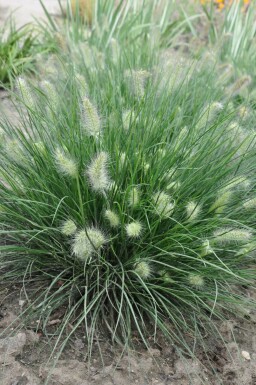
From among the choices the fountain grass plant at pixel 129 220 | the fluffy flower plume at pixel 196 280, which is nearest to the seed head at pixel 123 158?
the fountain grass plant at pixel 129 220

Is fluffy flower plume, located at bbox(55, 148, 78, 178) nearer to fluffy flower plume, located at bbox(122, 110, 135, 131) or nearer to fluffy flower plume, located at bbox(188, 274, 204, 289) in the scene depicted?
fluffy flower plume, located at bbox(122, 110, 135, 131)

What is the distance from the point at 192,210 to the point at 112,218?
0.37 metres

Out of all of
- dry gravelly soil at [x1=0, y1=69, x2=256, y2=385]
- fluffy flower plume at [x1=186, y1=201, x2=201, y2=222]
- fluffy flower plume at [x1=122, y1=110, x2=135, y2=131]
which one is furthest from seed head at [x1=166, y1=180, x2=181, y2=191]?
dry gravelly soil at [x1=0, y1=69, x2=256, y2=385]

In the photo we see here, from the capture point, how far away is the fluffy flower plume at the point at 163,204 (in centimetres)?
→ 229

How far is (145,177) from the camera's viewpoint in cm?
252

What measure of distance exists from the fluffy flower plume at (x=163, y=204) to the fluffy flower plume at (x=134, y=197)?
8cm

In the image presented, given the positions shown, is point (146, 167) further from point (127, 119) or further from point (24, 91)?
point (24, 91)

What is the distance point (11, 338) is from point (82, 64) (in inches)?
89.8

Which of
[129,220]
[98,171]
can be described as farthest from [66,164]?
[129,220]

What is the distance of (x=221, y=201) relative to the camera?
240cm

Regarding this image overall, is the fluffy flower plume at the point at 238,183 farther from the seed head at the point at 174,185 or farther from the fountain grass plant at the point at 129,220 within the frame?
the seed head at the point at 174,185

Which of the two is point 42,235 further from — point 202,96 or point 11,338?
point 202,96

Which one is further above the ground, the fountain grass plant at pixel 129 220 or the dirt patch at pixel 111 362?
the fountain grass plant at pixel 129 220

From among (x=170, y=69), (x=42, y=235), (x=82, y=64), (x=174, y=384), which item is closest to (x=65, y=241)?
(x=42, y=235)
